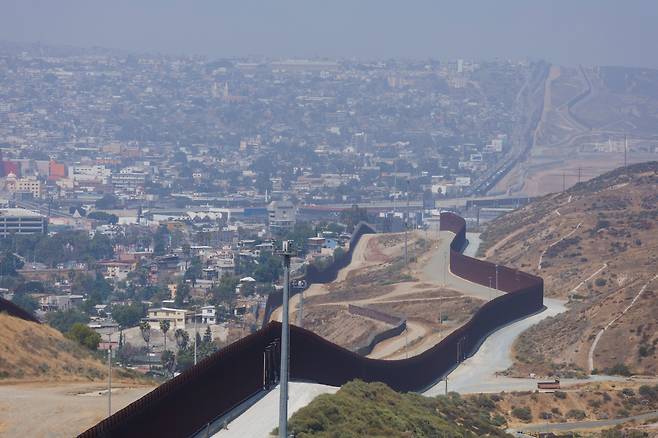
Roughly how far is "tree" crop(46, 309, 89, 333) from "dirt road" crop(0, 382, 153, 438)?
119 feet

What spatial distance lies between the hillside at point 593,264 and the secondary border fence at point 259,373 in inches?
74.7

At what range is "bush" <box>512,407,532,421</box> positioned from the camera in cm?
4459

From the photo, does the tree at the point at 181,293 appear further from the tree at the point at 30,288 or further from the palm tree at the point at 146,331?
the palm tree at the point at 146,331

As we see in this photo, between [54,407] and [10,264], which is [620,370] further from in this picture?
[10,264]

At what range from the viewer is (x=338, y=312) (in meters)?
73.4

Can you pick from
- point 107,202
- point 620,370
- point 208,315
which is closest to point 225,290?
point 208,315

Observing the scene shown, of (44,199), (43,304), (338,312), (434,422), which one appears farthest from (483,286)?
(44,199)

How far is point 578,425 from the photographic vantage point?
4403 centimetres

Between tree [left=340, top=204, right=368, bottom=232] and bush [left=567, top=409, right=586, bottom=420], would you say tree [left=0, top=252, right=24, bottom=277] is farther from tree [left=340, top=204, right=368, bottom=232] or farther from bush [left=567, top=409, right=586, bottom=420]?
bush [left=567, top=409, right=586, bottom=420]

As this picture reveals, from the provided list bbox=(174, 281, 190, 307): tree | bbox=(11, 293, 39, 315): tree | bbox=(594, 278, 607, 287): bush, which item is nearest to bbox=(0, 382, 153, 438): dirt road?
bbox=(594, 278, 607, 287): bush

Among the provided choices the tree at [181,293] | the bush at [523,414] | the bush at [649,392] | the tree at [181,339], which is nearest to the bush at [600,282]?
the tree at [181,339]

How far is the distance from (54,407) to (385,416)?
6.87 meters

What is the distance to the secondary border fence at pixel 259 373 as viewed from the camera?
30.3 meters

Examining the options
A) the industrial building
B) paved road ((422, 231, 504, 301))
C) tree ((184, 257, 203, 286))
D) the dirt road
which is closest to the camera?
the dirt road
